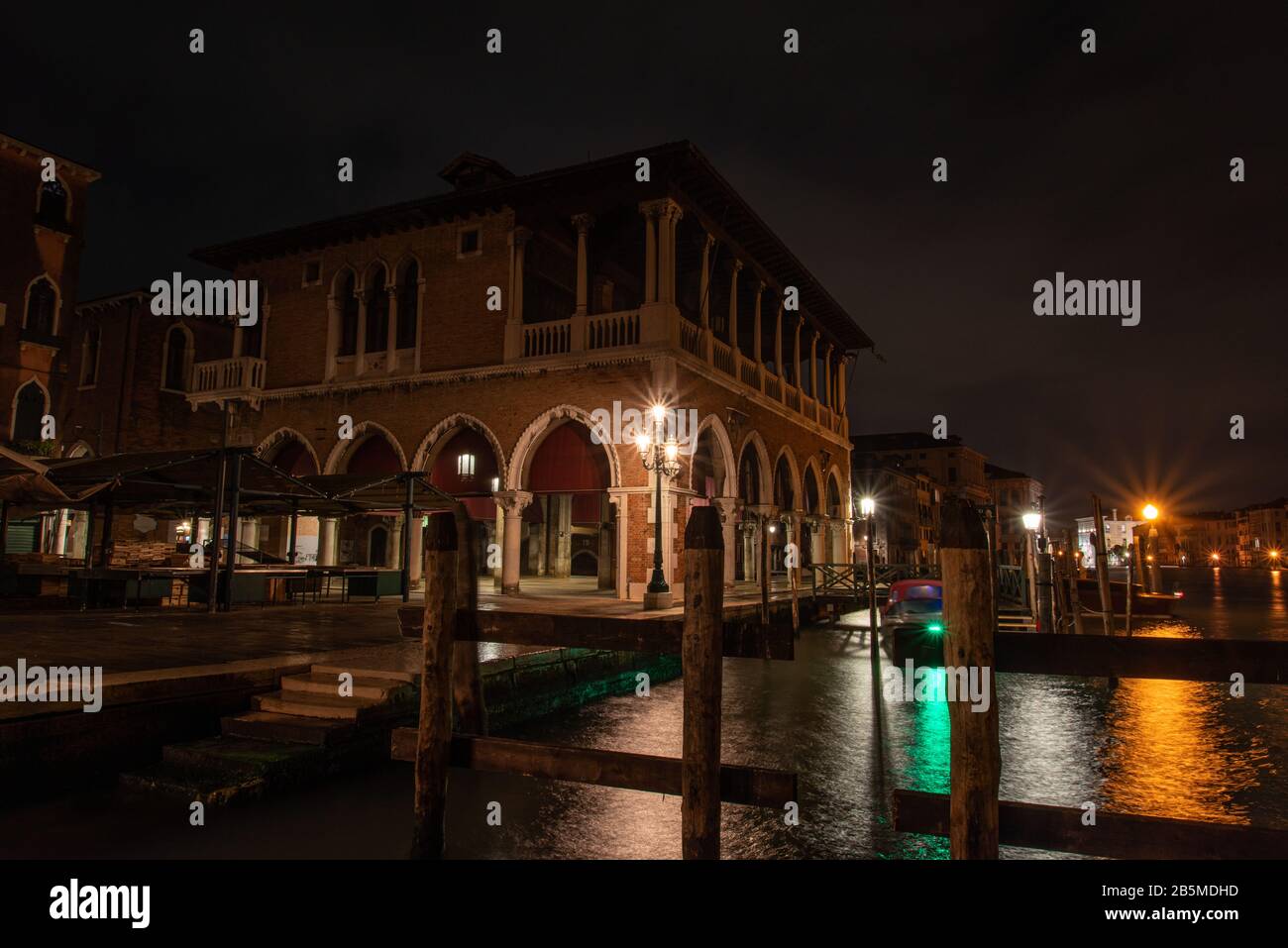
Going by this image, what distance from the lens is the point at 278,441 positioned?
19.4m

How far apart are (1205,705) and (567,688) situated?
26.9ft

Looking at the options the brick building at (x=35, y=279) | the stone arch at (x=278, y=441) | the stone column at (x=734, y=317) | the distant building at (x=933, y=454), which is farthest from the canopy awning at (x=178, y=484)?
the distant building at (x=933, y=454)

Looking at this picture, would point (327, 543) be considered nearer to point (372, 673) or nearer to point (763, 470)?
point (763, 470)

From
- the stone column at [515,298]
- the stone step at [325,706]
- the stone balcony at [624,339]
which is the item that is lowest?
the stone step at [325,706]

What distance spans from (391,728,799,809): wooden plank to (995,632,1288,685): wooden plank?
3.75 feet

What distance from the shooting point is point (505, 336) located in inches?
649

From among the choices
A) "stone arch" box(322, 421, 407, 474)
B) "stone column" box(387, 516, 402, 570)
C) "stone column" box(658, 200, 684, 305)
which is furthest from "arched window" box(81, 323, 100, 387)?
"stone column" box(658, 200, 684, 305)

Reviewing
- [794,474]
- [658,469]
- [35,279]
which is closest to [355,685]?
[658,469]

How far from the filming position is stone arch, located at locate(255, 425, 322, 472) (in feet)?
62.2

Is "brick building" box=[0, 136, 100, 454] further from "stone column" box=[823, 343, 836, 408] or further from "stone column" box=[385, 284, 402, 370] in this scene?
"stone column" box=[823, 343, 836, 408]

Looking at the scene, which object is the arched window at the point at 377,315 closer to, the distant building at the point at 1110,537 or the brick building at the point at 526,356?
the brick building at the point at 526,356

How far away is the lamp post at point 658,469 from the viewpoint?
13.3 m

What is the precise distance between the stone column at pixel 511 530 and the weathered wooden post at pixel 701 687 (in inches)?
503
